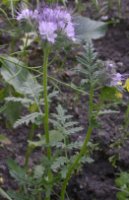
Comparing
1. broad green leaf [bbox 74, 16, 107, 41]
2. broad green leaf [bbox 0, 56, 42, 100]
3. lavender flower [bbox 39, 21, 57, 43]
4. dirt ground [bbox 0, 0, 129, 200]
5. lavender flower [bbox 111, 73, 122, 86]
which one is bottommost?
dirt ground [bbox 0, 0, 129, 200]

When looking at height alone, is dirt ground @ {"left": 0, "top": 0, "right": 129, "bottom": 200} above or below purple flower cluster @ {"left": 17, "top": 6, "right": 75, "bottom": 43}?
below

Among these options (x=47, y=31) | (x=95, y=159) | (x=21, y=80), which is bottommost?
Answer: (x=95, y=159)

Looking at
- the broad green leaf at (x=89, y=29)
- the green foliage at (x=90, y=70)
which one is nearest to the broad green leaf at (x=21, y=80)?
the green foliage at (x=90, y=70)

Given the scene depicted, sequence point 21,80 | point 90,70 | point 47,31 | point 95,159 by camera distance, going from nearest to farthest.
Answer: point 47,31 < point 90,70 < point 21,80 < point 95,159

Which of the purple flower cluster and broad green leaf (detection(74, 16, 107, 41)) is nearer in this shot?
the purple flower cluster

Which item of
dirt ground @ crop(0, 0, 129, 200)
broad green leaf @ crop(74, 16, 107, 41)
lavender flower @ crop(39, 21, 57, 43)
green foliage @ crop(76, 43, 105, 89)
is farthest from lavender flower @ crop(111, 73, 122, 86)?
broad green leaf @ crop(74, 16, 107, 41)

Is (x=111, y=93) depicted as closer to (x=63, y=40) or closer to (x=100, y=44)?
(x=63, y=40)

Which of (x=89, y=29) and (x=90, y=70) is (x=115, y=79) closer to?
(x=90, y=70)

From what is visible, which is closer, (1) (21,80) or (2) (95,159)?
(1) (21,80)

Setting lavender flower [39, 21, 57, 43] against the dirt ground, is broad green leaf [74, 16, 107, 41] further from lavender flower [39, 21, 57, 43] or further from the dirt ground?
lavender flower [39, 21, 57, 43]

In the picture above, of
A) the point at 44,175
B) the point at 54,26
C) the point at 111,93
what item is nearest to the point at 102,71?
the point at 111,93

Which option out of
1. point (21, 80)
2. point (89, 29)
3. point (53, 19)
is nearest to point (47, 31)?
point (53, 19)

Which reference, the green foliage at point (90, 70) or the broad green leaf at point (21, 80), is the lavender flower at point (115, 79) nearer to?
the green foliage at point (90, 70)
